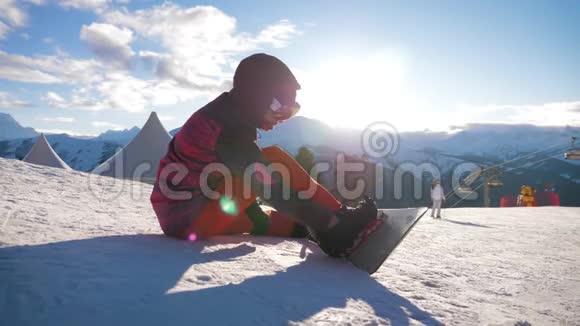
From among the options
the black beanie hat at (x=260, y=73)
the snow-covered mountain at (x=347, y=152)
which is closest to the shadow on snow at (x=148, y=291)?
the black beanie hat at (x=260, y=73)

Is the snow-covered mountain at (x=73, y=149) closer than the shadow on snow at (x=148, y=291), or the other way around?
the shadow on snow at (x=148, y=291)

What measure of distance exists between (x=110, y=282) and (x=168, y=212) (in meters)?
0.97

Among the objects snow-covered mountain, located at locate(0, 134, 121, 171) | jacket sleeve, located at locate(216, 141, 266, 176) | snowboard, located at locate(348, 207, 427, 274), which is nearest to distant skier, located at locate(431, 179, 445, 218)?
snowboard, located at locate(348, 207, 427, 274)

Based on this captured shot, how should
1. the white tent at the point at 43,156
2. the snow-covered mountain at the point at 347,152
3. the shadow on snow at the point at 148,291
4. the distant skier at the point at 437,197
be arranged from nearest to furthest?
the shadow on snow at the point at 148,291 < the distant skier at the point at 437,197 < the white tent at the point at 43,156 < the snow-covered mountain at the point at 347,152

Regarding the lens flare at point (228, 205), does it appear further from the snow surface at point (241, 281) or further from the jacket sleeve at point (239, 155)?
the jacket sleeve at point (239, 155)

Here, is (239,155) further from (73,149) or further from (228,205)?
(73,149)

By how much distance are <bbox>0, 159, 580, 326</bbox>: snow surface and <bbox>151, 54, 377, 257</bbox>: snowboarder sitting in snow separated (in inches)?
5.9

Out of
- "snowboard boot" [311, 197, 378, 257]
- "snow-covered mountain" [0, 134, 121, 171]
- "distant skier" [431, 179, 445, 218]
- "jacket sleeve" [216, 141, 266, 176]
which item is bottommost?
"distant skier" [431, 179, 445, 218]

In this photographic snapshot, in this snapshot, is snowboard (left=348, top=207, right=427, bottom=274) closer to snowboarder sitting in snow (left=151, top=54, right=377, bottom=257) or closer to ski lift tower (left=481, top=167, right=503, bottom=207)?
snowboarder sitting in snow (left=151, top=54, right=377, bottom=257)

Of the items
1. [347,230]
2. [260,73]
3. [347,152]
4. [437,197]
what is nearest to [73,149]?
[347,152]

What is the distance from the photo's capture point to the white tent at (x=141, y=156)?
11.1 meters

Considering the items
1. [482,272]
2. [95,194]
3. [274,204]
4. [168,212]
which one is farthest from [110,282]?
[95,194]

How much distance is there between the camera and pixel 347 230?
1.68 meters

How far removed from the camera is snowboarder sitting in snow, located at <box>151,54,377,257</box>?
1638 mm
